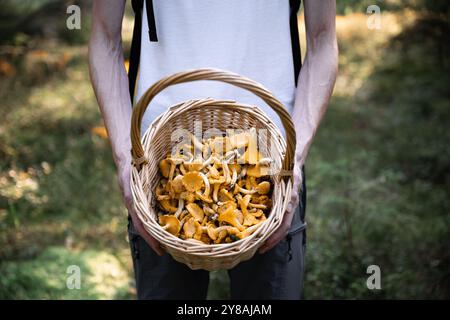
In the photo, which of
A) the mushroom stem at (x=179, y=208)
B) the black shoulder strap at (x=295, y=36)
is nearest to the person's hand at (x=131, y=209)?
the mushroom stem at (x=179, y=208)

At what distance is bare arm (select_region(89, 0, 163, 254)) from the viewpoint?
2102mm

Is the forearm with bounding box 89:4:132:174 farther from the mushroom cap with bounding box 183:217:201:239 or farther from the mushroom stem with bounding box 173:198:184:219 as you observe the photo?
the mushroom cap with bounding box 183:217:201:239

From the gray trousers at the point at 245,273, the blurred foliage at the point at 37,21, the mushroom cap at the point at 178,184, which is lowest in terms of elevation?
the gray trousers at the point at 245,273

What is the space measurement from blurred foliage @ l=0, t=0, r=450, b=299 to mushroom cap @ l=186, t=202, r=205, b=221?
2.00 m

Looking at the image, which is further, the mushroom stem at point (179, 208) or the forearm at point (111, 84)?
the forearm at point (111, 84)

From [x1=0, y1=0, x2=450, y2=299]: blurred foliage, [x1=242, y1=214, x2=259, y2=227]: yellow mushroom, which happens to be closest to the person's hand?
[x1=242, y1=214, x2=259, y2=227]: yellow mushroom

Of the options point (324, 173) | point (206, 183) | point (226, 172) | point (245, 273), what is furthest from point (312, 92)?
point (324, 173)

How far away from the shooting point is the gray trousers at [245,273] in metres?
2.22

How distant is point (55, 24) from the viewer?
941 centimetres

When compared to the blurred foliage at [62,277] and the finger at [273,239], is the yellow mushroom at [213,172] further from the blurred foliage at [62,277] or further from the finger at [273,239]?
the blurred foliage at [62,277]

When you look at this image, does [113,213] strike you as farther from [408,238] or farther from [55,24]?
[55,24]

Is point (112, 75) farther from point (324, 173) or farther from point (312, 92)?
point (324, 173)

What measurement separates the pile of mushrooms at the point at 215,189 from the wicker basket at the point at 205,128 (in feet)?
0.16
